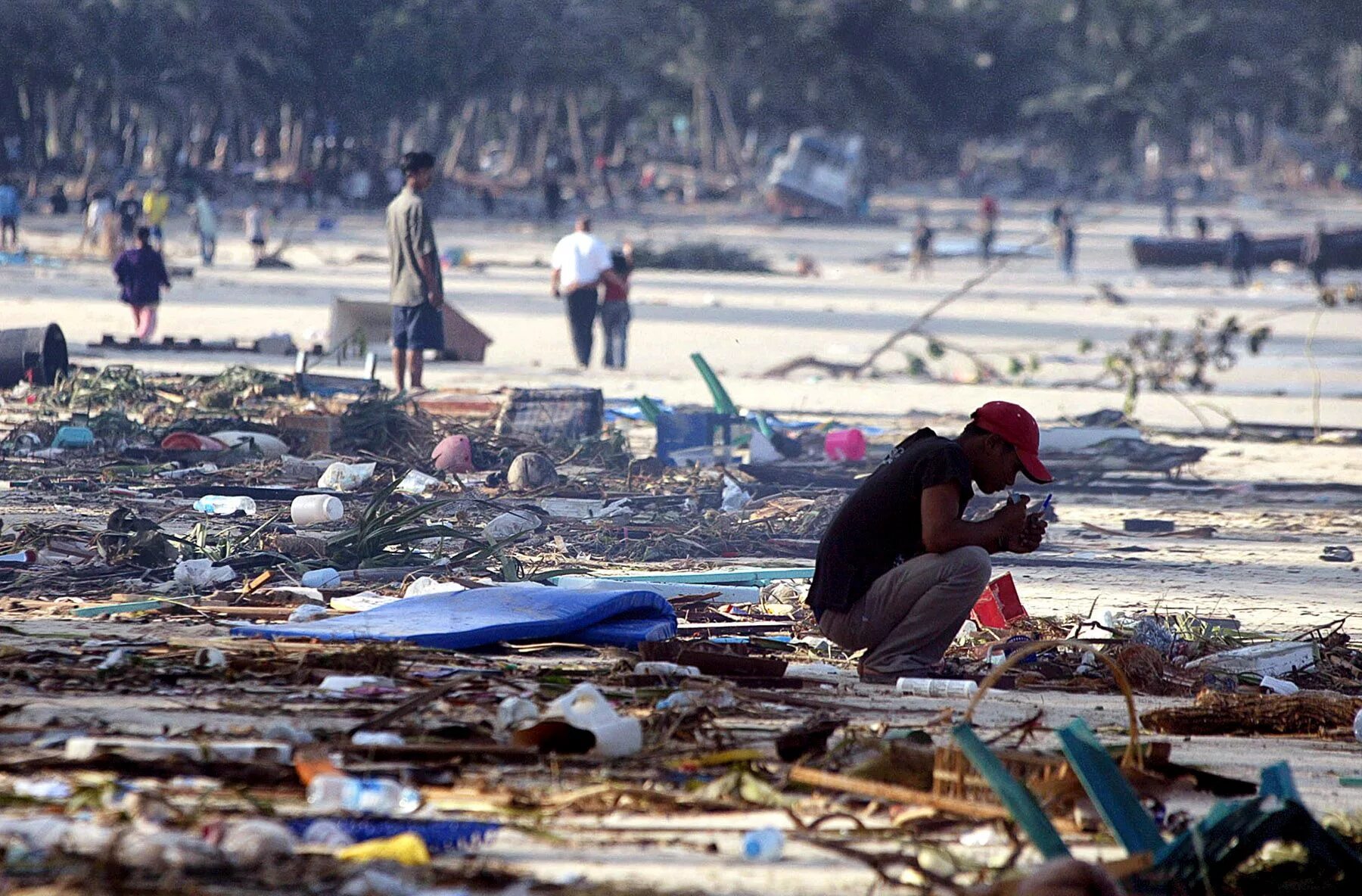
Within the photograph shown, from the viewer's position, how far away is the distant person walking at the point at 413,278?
12383 millimetres

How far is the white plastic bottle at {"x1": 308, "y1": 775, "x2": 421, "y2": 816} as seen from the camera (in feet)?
12.4

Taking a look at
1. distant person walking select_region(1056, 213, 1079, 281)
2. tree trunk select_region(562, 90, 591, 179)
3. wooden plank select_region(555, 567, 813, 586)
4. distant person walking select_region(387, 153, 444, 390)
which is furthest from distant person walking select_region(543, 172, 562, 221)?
wooden plank select_region(555, 567, 813, 586)

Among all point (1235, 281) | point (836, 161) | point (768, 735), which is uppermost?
point (836, 161)

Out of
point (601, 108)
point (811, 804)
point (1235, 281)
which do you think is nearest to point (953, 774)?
point (811, 804)

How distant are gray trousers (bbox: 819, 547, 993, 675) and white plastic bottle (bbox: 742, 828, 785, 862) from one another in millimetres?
2074

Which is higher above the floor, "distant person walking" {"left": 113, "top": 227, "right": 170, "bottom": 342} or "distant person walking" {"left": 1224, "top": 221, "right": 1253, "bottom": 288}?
"distant person walking" {"left": 1224, "top": 221, "right": 1253, "bottom": 288}

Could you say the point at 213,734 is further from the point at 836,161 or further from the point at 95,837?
the point at 836,161

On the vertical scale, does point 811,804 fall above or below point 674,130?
below

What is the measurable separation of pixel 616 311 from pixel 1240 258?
2166cm

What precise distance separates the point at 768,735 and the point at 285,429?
6.58 m

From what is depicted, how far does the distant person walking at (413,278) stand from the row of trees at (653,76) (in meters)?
38.3

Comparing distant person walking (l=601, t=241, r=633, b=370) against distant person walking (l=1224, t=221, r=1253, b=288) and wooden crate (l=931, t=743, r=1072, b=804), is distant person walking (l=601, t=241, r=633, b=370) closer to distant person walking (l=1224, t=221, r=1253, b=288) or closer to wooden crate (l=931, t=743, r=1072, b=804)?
wooden crate (l=931, t=743, r=1072, b=804)

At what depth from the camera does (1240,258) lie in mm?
34906

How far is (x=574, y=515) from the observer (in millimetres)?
9141
